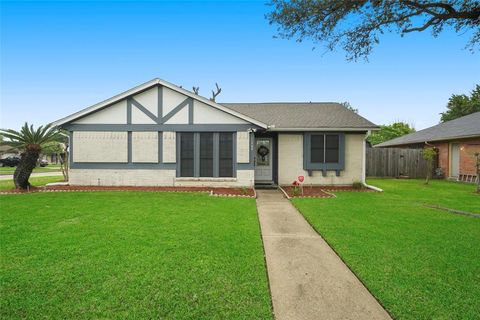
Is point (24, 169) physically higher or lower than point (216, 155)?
lower

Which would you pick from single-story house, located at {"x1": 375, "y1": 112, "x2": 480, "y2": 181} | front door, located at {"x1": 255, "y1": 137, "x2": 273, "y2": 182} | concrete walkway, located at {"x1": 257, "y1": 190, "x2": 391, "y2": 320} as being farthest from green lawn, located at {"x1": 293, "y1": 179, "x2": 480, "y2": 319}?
single-story house, located at {"x1": 375, "y1": 112, "x2": 480, "y2": 181}

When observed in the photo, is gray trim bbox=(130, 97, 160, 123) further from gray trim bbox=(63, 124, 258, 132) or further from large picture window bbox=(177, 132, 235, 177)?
large picture window bbox=(177, 132, 235, 177)

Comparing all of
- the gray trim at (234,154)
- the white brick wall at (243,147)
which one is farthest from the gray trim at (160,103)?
the white brick wall at (243,147)

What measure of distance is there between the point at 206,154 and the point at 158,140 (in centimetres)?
231

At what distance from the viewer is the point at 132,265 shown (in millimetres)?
3568

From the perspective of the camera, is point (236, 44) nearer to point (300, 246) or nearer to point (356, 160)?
point (356, 160)

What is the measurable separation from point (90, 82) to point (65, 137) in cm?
1361

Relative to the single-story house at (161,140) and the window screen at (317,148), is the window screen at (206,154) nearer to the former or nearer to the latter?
the single-story house at (161,140)

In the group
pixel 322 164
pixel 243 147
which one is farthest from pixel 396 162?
pixel 243 147

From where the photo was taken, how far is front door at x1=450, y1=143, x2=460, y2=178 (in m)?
16.4

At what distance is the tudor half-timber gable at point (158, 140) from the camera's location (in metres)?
11.2

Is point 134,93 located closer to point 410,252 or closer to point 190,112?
point 190,112

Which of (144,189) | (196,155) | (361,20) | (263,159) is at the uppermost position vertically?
(361,20)

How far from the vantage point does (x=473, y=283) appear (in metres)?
3.15
